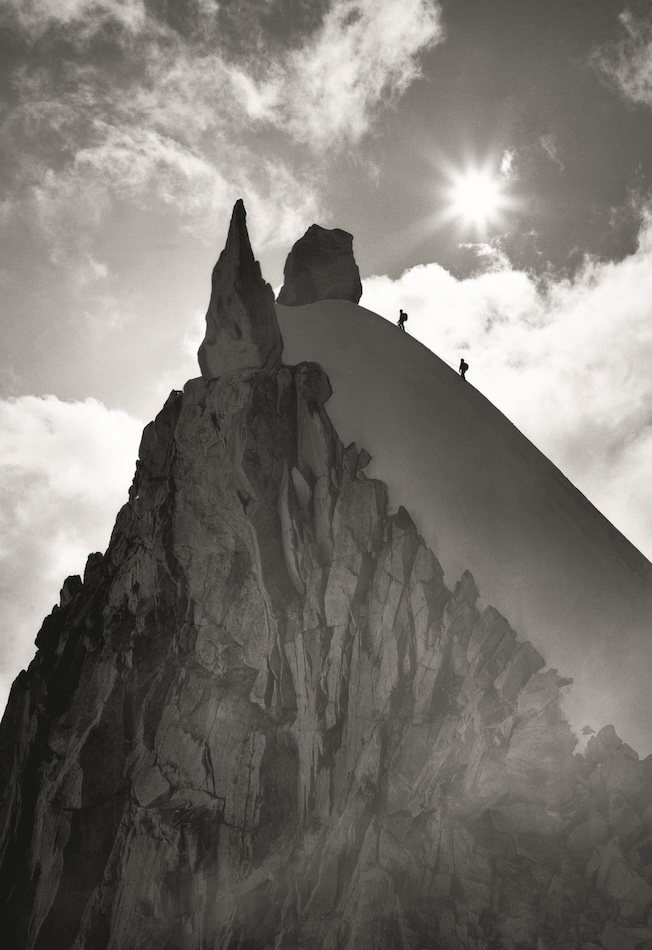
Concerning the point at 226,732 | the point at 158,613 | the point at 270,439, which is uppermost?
the point at 270,439

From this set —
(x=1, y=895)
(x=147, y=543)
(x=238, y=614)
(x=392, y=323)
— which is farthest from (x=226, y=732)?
(x=392, y=323)

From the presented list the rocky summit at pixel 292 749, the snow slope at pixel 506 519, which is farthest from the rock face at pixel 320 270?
the rocky summit at pixel 292 749

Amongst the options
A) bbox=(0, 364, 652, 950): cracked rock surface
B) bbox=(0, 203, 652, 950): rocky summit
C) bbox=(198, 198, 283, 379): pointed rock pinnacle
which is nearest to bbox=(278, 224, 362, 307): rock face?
bbox=(198, 198, 283, 379): pointed rock pinnacle

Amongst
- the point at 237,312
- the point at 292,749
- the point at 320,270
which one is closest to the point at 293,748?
the point at 292,749

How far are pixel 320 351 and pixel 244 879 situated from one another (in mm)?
24664

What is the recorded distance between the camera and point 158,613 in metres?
31.8

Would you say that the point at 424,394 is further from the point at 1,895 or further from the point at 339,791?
the point at 1,895

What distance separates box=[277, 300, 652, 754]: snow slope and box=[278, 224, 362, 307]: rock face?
35.2 ft

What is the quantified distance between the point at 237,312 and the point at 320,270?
1912 centimetres

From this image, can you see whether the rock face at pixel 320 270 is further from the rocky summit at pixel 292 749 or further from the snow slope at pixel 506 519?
the rocky summit at pixel 292 749

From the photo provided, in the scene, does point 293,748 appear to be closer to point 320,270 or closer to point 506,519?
point 506,519

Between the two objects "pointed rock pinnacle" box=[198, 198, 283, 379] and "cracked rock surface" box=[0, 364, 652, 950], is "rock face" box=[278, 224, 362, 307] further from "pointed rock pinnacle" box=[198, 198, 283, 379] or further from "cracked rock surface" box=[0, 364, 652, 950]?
"cracked rock surface" box=[0, 364, 652, 950]

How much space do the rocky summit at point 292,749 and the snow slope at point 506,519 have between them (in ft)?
4.65

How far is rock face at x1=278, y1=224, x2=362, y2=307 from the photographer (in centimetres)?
5256
